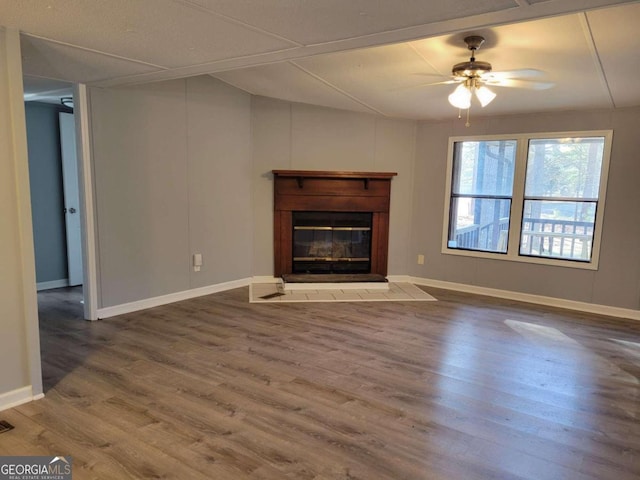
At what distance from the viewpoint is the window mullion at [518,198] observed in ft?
17.0

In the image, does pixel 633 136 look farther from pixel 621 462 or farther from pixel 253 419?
pixel 253 419

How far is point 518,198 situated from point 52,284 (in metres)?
6.03

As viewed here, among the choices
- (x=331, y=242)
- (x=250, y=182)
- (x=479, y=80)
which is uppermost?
(x=479, y=80)

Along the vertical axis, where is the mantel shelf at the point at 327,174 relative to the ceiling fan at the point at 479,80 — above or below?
below

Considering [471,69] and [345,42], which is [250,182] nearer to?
[471,69]

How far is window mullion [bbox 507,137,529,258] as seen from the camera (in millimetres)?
5180

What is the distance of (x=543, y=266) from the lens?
16.9ft

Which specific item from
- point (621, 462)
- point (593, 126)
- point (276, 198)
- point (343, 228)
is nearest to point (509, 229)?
point (593, 126)

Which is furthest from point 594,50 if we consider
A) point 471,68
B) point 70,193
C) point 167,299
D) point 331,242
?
point 70,193

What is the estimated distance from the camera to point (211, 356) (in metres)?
3.40

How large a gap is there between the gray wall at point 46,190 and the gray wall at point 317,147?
2.55 meters

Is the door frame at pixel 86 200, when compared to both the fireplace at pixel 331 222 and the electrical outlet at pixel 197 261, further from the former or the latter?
the fireplace at pixel 331 222

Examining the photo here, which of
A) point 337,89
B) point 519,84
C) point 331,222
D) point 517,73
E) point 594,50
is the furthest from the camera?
point 331,222

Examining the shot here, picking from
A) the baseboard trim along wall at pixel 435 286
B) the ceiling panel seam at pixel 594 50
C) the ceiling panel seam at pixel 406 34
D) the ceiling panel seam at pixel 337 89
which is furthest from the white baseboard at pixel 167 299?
the ceiling panel seam at pixel 594 50
